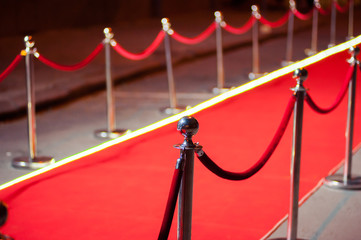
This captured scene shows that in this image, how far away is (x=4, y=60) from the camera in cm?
1210

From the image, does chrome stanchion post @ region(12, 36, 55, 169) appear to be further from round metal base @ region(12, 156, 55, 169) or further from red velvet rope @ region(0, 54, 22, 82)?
red velvet rope @ region(0, 54, 22, 82)

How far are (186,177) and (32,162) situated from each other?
339 cm

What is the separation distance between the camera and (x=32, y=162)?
21.7ft

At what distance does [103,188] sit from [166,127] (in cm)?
243

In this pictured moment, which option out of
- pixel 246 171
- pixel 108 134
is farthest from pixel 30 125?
pixel 246 171

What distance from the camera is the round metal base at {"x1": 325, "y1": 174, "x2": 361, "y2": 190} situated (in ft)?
19.2

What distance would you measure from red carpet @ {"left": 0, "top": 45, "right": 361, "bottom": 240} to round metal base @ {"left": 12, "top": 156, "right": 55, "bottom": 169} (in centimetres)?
21

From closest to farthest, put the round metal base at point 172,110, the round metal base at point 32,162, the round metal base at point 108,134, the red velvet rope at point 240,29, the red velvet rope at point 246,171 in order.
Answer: the red velvet rope at point 246,171
the round metal base at point 32,162
the round metal base at point 108,134
the round metal base at point 172,110
the red velvet rope at point 240,29

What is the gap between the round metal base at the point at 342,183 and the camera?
585 cm

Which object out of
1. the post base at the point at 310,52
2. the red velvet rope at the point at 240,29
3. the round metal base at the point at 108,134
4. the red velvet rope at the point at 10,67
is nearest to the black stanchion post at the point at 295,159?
the red velvet rope at the point at 10,67

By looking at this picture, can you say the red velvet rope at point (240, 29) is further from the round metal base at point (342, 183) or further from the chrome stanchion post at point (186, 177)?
the chrome stanchion post at point (186, 177)

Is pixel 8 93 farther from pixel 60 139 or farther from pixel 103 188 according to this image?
pixel 103 188

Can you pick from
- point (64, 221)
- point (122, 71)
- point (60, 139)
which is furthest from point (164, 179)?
point (122, 71)

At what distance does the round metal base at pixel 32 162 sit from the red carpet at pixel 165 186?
0.70 ft
